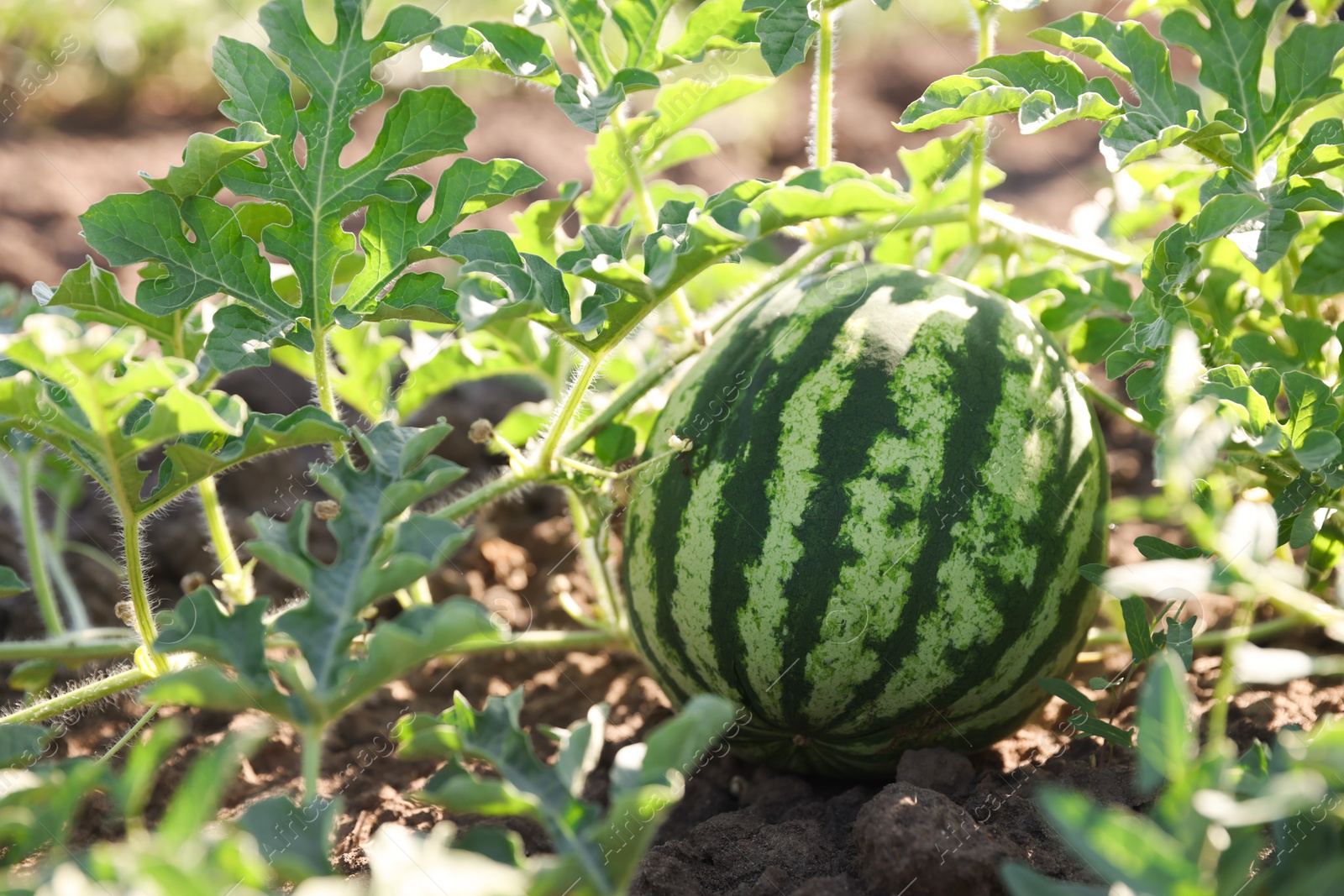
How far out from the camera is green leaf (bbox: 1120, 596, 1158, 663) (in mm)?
1767

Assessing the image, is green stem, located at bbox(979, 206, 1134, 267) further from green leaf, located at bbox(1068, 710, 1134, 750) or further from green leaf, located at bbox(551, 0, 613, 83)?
green leaf, located at bbox(1068, 710, 1134, 750)

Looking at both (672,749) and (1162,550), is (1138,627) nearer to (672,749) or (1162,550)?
(1162,550)

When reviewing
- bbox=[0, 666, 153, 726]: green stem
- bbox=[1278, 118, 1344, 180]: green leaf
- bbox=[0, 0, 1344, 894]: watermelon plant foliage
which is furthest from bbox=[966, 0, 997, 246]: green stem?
bbox=[0, 666, 153, 726]: green stem

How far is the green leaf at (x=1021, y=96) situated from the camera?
171 centimetres

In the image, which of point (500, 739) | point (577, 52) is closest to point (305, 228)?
point (577, 52)

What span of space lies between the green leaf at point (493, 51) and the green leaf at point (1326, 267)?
143 centimetres

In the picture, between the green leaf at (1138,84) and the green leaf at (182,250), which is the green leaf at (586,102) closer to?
the green leaf at (182,250)

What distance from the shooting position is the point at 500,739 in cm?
136

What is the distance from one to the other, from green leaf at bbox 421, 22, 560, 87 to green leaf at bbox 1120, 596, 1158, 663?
1379 millimetres

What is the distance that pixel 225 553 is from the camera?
2.13 meters

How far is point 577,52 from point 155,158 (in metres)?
3.65

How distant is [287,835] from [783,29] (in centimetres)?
147

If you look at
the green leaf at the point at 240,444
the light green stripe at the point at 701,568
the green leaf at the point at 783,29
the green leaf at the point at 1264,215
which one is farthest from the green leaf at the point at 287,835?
the green leaf at the point at 1264,215

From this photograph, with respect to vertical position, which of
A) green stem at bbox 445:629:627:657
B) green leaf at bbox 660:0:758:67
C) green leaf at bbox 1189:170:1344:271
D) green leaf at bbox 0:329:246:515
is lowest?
green stem at bbox 445:629:627:657
